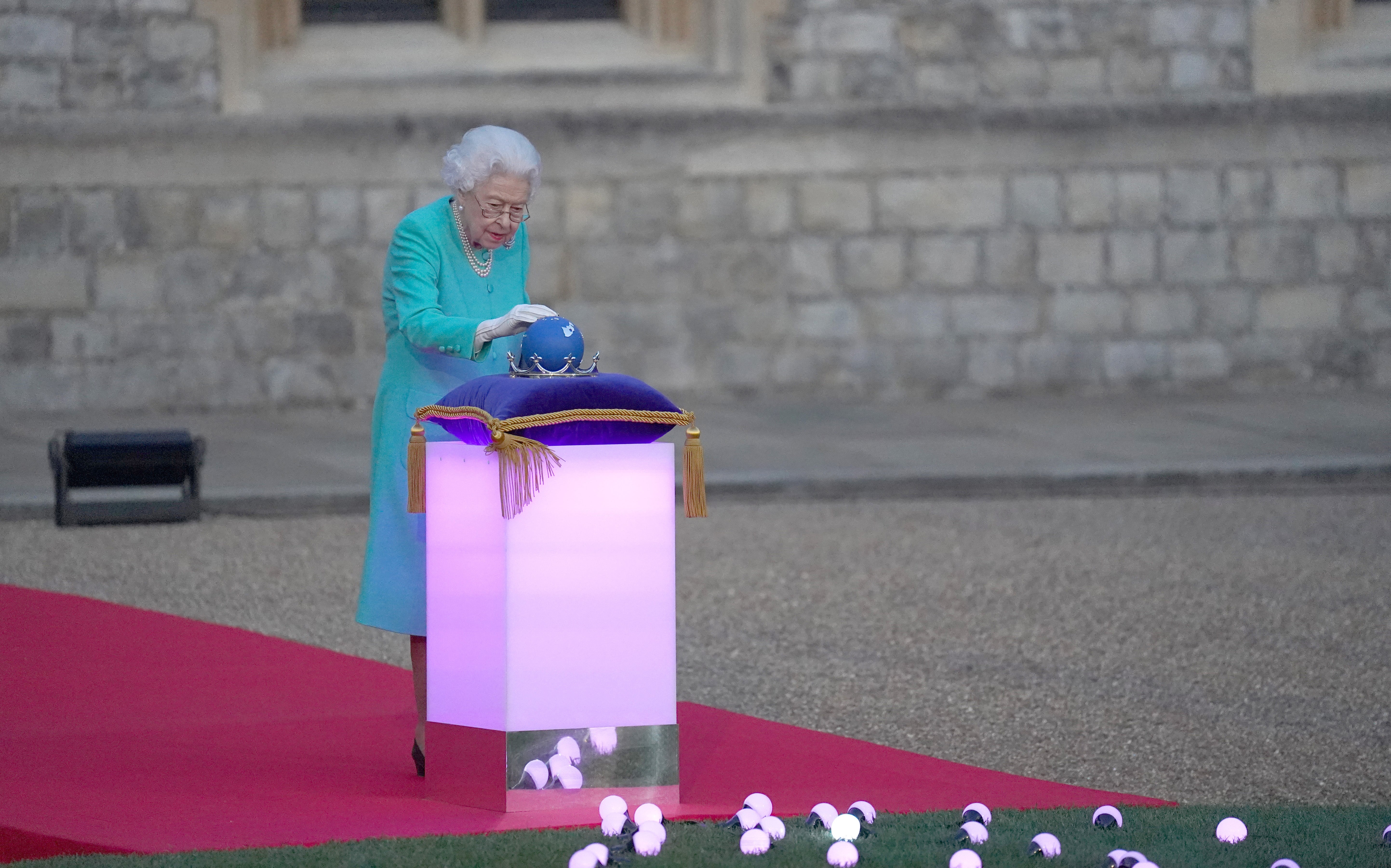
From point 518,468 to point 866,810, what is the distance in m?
0.90

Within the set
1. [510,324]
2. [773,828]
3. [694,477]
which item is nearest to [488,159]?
[510,324]

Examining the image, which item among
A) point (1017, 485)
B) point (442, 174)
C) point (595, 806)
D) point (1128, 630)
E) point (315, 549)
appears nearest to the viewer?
point (595, 806)

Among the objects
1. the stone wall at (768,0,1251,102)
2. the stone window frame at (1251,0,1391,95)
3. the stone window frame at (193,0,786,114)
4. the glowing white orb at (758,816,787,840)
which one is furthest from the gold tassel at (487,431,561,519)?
the stone window frame at (1251,0,1391,95)

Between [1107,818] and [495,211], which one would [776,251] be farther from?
[1107,818]

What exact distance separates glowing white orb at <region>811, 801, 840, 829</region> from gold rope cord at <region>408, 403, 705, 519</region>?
2.03 ft

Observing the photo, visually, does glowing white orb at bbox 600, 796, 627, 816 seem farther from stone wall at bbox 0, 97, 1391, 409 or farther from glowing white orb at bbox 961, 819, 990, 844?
stone wall at bbox 0, 97, 1391, 409

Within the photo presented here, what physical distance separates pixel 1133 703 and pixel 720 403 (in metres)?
6.95

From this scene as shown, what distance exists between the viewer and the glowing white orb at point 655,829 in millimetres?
3254

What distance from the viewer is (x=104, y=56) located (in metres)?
11.1

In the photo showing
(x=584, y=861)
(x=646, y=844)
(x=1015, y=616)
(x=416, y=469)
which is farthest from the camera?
(x=1015, y=616)

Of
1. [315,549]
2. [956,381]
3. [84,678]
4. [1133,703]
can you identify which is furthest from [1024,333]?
[84,678]

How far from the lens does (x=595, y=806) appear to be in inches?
142

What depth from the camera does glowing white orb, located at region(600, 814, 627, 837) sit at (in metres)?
3.34

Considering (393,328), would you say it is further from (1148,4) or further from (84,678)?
(1148,4)
